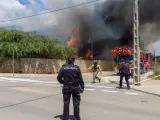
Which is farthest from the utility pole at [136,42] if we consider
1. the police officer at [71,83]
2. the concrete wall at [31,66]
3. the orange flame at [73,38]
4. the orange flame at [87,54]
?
the orange flame at [87,54]

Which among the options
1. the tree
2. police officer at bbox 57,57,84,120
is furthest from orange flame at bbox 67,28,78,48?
police officer at bbox 57,57,84,120

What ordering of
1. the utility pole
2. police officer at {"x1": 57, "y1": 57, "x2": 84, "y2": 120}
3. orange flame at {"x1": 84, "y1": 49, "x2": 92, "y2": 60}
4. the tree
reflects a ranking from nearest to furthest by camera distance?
police officer at {"x1": 57, "y1": 57, "x2": 84, "y2": 120}, the utility pole, the tree, orange flame at {"x1": 84, "y1": 49, "x2": 92, "y2": 60}

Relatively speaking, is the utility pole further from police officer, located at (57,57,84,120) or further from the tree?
the tree

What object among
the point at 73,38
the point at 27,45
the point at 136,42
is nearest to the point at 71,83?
the point at 136,42

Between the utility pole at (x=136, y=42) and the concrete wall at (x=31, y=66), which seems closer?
the utility pole at (x=136, y=42)

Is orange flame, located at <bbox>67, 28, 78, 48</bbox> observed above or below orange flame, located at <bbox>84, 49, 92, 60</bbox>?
above

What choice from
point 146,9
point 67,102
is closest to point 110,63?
point 146,9

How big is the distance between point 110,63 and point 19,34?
16.2 metres

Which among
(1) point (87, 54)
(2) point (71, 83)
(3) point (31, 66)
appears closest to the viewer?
(2) point (71, 83)

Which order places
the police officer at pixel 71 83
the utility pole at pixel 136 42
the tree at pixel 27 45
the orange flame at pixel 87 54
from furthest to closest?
the orange flame at pixel 87 54 → the tree at pixel 27 45 → the utility pole at pixel 136 42 → the police officer at pixel 71 83

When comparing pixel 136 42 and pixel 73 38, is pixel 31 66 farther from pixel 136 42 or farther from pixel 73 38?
pixel 136 42

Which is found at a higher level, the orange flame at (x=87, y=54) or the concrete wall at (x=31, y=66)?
the orange flame at (x=87, y=54)

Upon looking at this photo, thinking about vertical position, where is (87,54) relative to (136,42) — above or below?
above

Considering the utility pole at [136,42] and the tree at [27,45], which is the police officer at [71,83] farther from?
the tree at [27,45]
